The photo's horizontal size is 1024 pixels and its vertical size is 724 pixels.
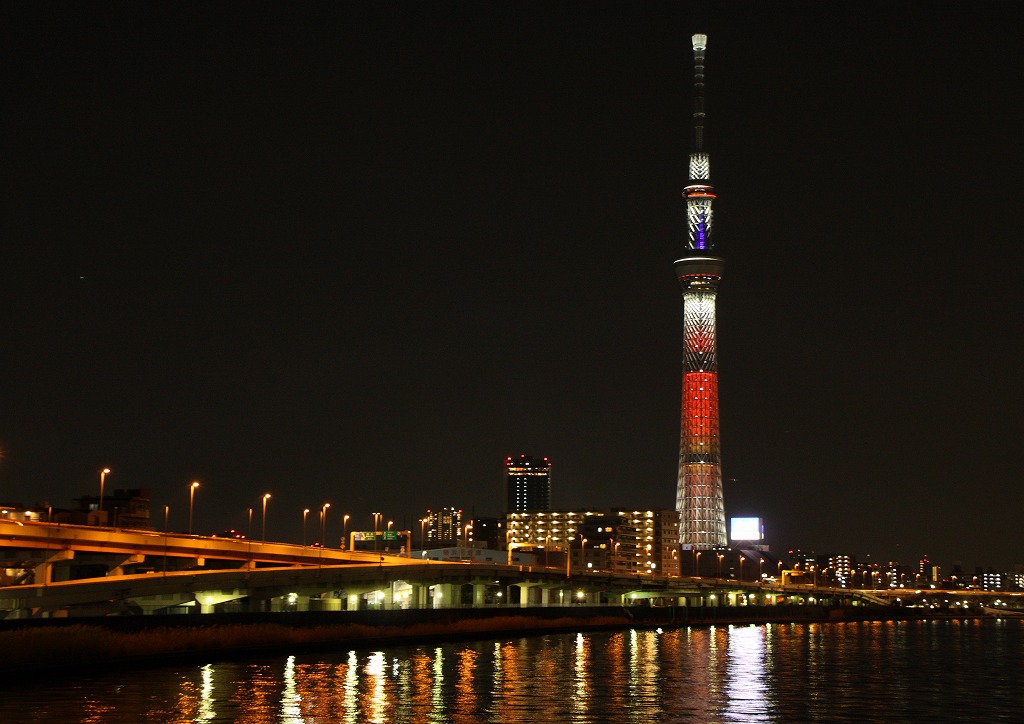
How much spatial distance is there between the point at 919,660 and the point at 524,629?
122ft

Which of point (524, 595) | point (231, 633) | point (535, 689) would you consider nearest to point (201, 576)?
point (231, 633)

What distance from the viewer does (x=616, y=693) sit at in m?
56.0

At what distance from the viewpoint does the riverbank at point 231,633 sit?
57562mm

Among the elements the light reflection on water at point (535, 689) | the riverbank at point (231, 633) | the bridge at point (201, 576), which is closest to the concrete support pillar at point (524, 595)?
the bridge at point (201, 576)

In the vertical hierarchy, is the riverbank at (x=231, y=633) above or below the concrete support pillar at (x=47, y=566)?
below

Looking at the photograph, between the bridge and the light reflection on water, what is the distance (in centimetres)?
1256

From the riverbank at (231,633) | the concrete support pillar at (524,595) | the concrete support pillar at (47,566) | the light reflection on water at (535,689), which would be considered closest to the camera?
the light reflection on water at (535,689)

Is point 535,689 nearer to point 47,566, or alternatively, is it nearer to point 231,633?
point 231,633

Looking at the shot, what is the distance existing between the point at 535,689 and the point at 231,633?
23.6 metres

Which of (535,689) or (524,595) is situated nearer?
(535,689)

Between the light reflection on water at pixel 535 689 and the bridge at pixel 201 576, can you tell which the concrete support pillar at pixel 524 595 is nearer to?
the bridge at pixel 201 576

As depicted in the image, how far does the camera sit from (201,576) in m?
84.8

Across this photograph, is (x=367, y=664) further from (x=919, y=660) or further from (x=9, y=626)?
(x=919, y=660)

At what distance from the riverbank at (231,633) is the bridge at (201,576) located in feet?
24.0
